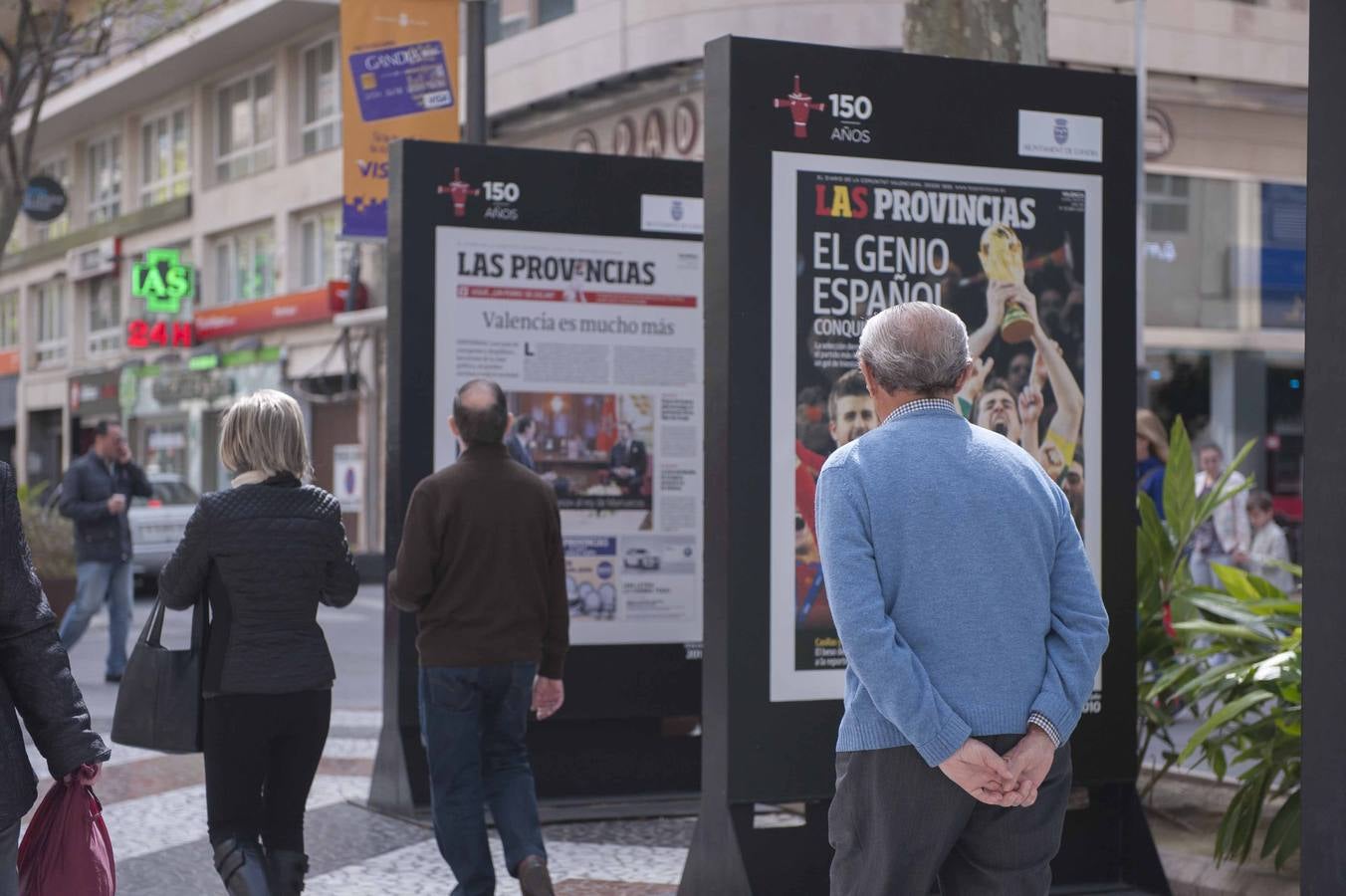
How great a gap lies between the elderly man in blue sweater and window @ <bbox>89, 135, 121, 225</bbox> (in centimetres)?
3877

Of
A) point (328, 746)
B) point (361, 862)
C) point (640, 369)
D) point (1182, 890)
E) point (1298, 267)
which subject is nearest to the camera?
point (1182, 890)

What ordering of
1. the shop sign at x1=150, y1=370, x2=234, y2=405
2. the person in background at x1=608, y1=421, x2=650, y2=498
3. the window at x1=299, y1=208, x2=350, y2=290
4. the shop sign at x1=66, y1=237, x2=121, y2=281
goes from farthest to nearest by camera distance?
the shop sign at x1=66, y1=237, x2=121, y2=281, the shop sign at x1=150, y1=370, x2=234, y2=405, the window at x1=299, y1=208, x2=350, y2=290, the person in background at x1=608, y1=421, x2=650, y2=498

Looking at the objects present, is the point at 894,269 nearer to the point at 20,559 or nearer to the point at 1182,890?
the point at 1182,890

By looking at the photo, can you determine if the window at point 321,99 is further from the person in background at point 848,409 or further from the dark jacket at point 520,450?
the person in background at point 848,409

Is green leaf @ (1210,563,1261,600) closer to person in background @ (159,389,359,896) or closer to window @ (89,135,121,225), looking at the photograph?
person in background @ (159,389,359,896)

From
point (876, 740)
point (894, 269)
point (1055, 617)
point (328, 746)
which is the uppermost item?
point (894, 269)

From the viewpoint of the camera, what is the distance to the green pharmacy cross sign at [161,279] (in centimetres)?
3422

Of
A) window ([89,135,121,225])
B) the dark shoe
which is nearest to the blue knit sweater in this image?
→ the dark shoe

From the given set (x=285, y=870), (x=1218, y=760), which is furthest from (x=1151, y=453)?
(x=285, y=870)

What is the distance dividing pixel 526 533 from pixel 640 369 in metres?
2.37

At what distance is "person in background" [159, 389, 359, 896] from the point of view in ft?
16.5

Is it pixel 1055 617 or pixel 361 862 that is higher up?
pixel 1055 617

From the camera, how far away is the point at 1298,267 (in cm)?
2488

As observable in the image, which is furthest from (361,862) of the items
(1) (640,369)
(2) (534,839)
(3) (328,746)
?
(3) (328,746)
